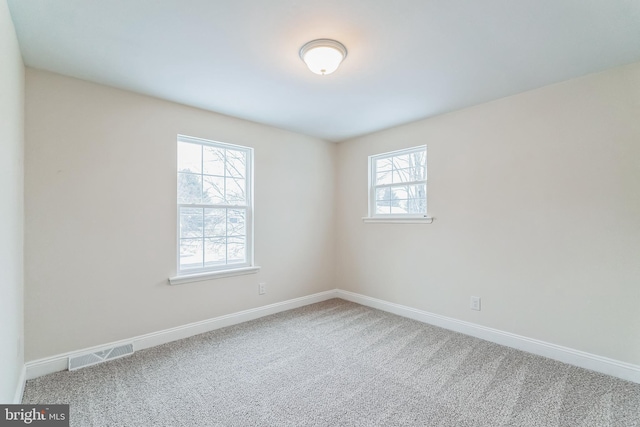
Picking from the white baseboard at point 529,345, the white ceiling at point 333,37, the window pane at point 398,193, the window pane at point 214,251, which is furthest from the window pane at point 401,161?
the window pane at point 214,251

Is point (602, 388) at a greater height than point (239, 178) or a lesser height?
lesser

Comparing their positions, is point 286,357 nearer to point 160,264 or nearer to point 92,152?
point 160,264

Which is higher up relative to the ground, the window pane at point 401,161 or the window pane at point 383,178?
the window pane at point 401,161

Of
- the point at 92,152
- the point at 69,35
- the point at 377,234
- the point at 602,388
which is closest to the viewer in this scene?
the point at 69,35

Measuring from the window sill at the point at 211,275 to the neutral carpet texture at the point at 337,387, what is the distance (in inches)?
22.7

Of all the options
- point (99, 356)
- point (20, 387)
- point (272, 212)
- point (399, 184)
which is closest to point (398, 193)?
point (399, 184)

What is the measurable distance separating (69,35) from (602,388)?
4263 mm

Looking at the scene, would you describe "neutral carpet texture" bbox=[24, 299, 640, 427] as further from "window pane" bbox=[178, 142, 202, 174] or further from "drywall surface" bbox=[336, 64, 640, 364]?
"window pane" bbox=[178, 142, 202, 174]

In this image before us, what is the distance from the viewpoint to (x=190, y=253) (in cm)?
303

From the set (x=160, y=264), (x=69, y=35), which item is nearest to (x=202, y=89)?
(x=69, y=35)

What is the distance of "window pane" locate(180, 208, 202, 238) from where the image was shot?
2982 millimetres

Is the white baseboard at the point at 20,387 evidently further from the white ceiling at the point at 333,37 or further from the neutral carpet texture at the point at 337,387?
the white ceiling at the point at 333,37

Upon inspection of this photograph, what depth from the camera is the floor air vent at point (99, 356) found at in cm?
229

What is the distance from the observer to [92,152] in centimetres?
244
